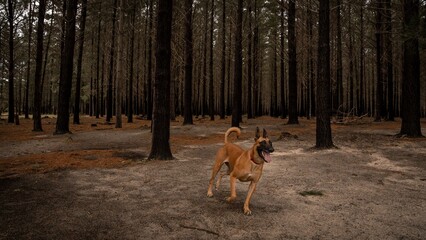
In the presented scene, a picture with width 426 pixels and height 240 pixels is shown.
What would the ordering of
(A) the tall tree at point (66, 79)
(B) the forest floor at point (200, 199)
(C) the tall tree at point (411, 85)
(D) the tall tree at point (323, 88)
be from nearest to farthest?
(B) the forest floor at point (200, 199), (D) the tall tree at point (323, 88), (C) the tall tree at point (411, 85), (A) the tall tree at point (66, 79)

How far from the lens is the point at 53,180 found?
665 cm

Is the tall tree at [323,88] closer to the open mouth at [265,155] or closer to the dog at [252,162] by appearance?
the dog at [252,162]

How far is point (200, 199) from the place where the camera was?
5285 millimetres

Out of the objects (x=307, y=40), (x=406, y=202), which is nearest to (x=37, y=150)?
(x=406, y=202)

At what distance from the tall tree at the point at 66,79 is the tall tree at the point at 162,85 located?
31.7 feet

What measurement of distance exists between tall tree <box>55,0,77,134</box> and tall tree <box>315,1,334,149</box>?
13387 mm

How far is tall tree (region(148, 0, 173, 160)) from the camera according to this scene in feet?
30.8

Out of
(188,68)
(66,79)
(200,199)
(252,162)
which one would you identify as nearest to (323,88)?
(200,199)

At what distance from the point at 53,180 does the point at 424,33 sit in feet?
45.2

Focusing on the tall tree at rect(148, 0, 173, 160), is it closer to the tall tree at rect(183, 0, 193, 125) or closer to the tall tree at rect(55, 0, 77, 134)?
the tall tree at rect(55, 0, 77, 134)

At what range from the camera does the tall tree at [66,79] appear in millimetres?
16719

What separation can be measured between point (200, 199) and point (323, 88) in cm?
777

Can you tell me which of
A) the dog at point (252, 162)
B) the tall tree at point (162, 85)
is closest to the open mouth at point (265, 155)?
the dog at point (252, 162)

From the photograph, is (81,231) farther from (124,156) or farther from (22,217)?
(124,156)
